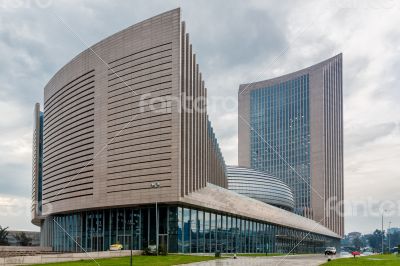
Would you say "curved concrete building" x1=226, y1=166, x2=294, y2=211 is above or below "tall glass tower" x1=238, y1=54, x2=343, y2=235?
below

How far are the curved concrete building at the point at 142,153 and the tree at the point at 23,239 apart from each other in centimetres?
7176

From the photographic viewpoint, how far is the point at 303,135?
172 m

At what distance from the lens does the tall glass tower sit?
16775 cm

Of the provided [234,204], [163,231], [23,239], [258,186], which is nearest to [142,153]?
[163,231]

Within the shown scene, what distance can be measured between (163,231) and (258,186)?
5641cm

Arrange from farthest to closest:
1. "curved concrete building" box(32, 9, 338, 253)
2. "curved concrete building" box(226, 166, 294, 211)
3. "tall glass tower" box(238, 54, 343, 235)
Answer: "tall glass tower" box(238, 54, 343, 235) → "curved concrete building" box(226, 166, 294, 211) → "curved concrete building" box(32, 9, 338, 253)

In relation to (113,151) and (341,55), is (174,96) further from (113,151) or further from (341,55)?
(341,55)

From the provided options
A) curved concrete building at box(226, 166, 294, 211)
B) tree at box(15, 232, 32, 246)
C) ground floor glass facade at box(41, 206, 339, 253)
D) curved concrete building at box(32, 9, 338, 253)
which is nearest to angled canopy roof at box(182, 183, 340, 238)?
curved concrete building at box(32, 9, 338, 253)

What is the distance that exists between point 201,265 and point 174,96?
2708 cm

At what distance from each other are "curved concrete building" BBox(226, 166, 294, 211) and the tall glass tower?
4619 centimetres

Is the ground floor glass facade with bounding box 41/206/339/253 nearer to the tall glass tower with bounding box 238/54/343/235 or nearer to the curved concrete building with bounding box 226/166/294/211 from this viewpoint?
the curved concrete building with bounding box 226/166/294/211

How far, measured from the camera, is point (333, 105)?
6924 inches

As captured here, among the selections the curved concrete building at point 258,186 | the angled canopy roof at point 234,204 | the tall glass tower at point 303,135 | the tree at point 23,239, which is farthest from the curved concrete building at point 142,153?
the tall glass tower at point 303,135

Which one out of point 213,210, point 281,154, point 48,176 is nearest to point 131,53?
point 213,210
